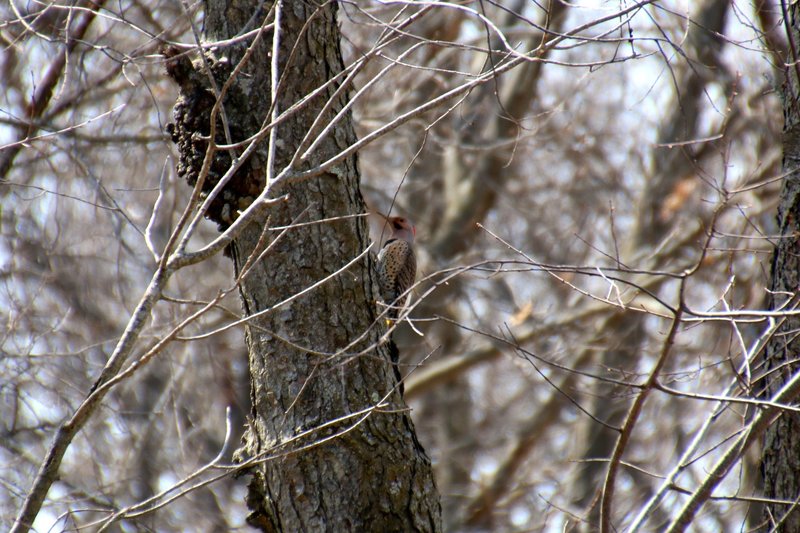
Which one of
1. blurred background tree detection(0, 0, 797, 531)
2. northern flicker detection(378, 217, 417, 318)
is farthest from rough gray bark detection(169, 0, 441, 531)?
northern flicker detection(378, 217, 417, 318)

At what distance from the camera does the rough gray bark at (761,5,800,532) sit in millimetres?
3850

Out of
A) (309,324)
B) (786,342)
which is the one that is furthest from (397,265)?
(786,342)

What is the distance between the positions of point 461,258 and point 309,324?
20.2ft

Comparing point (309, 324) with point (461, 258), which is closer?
point (309, 324)

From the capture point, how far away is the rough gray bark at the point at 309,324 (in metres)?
3.69

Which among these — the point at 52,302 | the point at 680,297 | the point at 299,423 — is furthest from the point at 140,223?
the point at 680,297

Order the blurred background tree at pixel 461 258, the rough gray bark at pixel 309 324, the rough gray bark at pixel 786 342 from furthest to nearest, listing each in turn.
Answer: the blurred background tree at pixel 461 258 → the rough gray bark at pixel 786 342 → the rough gray bark at pixel 309 324

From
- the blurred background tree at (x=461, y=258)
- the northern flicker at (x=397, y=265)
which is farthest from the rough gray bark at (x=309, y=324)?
the northern flicker at (x=397, y=265)

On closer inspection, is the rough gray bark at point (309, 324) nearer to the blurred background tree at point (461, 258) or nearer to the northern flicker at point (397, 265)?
the blurred background tree at point (461, 258)

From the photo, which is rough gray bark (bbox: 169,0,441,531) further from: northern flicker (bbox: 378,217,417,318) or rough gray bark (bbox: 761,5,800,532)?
northern flicker (bbox: 378,217,417,318)

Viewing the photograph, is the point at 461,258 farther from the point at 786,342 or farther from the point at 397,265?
the point at 786,342

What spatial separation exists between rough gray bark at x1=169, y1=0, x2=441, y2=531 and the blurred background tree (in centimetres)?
52

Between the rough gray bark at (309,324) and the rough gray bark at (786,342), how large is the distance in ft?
4.80

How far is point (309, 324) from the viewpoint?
12.6 feet
